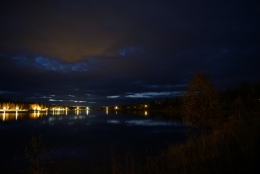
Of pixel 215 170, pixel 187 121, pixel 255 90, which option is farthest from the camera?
pixel 255 90

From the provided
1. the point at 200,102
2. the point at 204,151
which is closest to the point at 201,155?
the point at 204,151

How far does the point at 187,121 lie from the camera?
18.0 metres

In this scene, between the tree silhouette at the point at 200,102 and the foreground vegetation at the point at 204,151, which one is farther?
the tree silhouette at the point at 200,102

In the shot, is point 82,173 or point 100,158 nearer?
point 82,173

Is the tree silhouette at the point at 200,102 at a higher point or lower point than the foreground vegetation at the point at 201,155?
higher

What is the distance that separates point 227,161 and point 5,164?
19.9m

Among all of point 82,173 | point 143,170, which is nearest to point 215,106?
point 143,170

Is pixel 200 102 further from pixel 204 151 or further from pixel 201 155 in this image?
pixel 201 155

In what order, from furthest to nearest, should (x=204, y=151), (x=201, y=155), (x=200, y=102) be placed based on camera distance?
(x=200, y=102)
(x=204, y=151)
(x=201, y=155)

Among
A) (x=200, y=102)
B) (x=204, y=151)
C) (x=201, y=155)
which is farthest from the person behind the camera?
(x=200, y=102)

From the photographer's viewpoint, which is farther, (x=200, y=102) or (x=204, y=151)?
(x=200, y=102)

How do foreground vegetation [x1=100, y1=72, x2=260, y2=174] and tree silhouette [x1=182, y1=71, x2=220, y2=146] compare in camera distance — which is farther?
tree silhouette [x1=182, y1=71, x2=220, y2=146]

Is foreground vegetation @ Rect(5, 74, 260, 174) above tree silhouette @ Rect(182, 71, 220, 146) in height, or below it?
below

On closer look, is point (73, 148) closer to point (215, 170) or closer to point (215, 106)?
point (215, 106)
